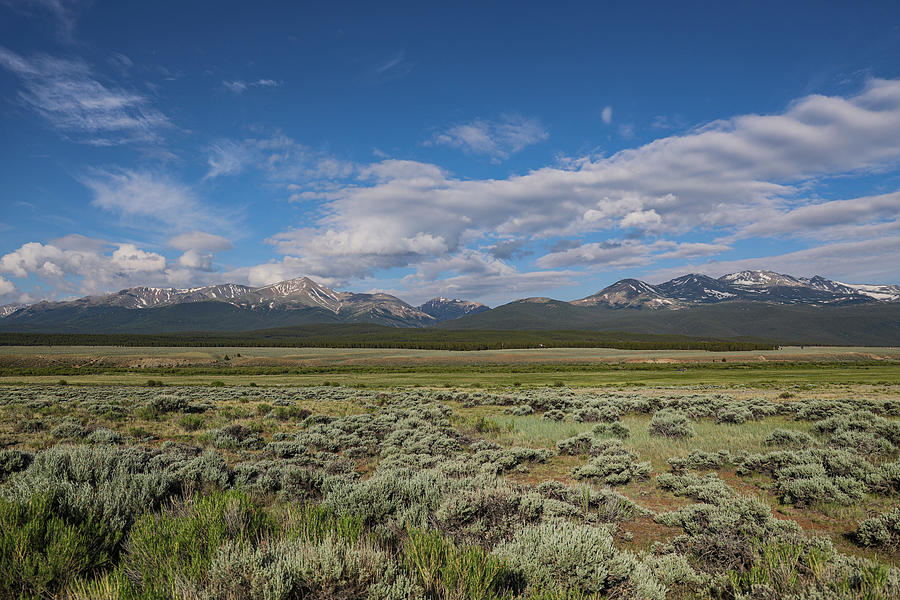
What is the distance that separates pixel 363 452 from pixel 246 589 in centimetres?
1041

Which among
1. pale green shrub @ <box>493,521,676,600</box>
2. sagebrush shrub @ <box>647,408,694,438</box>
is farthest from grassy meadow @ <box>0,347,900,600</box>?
sagebrush shrub @ <box>647,408,694,438</box>

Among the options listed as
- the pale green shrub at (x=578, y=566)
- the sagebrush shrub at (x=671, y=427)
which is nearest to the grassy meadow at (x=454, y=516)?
the pale green shrub at (x=578, y=566)

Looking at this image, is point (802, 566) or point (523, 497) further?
point (523, 497)

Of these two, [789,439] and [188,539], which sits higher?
[188,539]

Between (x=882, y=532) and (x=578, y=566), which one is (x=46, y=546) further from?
(x=882, y=532)

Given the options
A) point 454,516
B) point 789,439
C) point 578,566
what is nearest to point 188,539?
point 454,516

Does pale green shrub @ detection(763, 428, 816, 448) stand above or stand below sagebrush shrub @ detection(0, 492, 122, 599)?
below

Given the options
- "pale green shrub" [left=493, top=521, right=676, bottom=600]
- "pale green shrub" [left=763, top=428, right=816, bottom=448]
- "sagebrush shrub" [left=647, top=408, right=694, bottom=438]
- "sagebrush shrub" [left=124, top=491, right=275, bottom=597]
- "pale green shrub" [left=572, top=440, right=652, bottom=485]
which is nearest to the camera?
"sagebrush shrub" [left=124, top=491, right=275, bottom=597]

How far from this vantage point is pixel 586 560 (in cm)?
441

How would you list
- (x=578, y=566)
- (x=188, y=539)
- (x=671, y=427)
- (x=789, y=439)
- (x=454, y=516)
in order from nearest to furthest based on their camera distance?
1. (x=188, y=539)
2. (x=578, y=566)
3. (x=454, y=516)
4. (x=789, y=439)
5. (x=671, y=427)

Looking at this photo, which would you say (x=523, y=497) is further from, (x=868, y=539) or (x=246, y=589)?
(x=868, y=539)

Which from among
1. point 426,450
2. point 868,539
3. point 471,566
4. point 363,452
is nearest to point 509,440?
point 426,450

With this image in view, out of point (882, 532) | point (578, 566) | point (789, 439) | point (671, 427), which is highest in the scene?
point (578, 566)

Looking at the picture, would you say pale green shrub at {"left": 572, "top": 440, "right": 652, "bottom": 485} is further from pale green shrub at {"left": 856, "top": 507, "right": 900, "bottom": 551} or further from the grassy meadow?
pale green shrub at {"left": 856, "top": 507, "right": 900, "bottom": 551}
